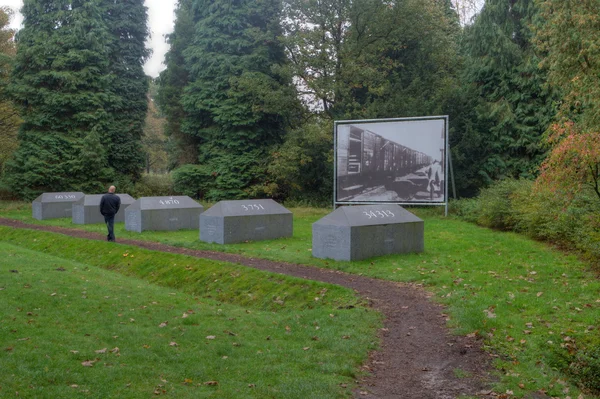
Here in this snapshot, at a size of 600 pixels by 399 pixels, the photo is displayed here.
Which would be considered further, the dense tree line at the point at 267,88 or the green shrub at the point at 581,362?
the dense tree line at the point at 267,88

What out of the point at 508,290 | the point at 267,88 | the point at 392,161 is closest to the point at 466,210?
the point at 392,161

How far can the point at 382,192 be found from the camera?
23.4 m

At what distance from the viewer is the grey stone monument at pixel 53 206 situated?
26.7 metres

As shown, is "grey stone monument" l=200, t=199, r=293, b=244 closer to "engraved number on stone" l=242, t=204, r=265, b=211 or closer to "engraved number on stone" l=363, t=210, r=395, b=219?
"engraved number on stone" l=242, t=204, r=265, b=211

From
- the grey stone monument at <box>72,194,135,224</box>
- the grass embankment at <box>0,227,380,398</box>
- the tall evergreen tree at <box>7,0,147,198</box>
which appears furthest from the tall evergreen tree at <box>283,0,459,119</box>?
the grass embankment at <box>0,227,380,398</box>

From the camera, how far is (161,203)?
21.4m

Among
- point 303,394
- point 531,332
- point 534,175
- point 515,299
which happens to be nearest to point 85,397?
point 303,394

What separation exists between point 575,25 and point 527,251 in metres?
7.71

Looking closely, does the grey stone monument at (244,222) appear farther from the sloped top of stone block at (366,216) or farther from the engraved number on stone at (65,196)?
the engraved number on stone at (65,196)

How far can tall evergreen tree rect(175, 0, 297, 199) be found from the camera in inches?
1339

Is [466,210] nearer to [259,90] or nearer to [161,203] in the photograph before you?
[161,203]

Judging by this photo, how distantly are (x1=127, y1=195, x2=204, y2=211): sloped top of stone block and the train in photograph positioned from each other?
652 centimetres

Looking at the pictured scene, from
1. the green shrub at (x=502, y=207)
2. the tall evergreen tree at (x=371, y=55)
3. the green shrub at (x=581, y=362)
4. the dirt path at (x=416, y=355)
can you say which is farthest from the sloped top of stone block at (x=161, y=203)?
the green shrub at (x=581, y=362)

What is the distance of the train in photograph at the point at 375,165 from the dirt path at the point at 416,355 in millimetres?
11907
